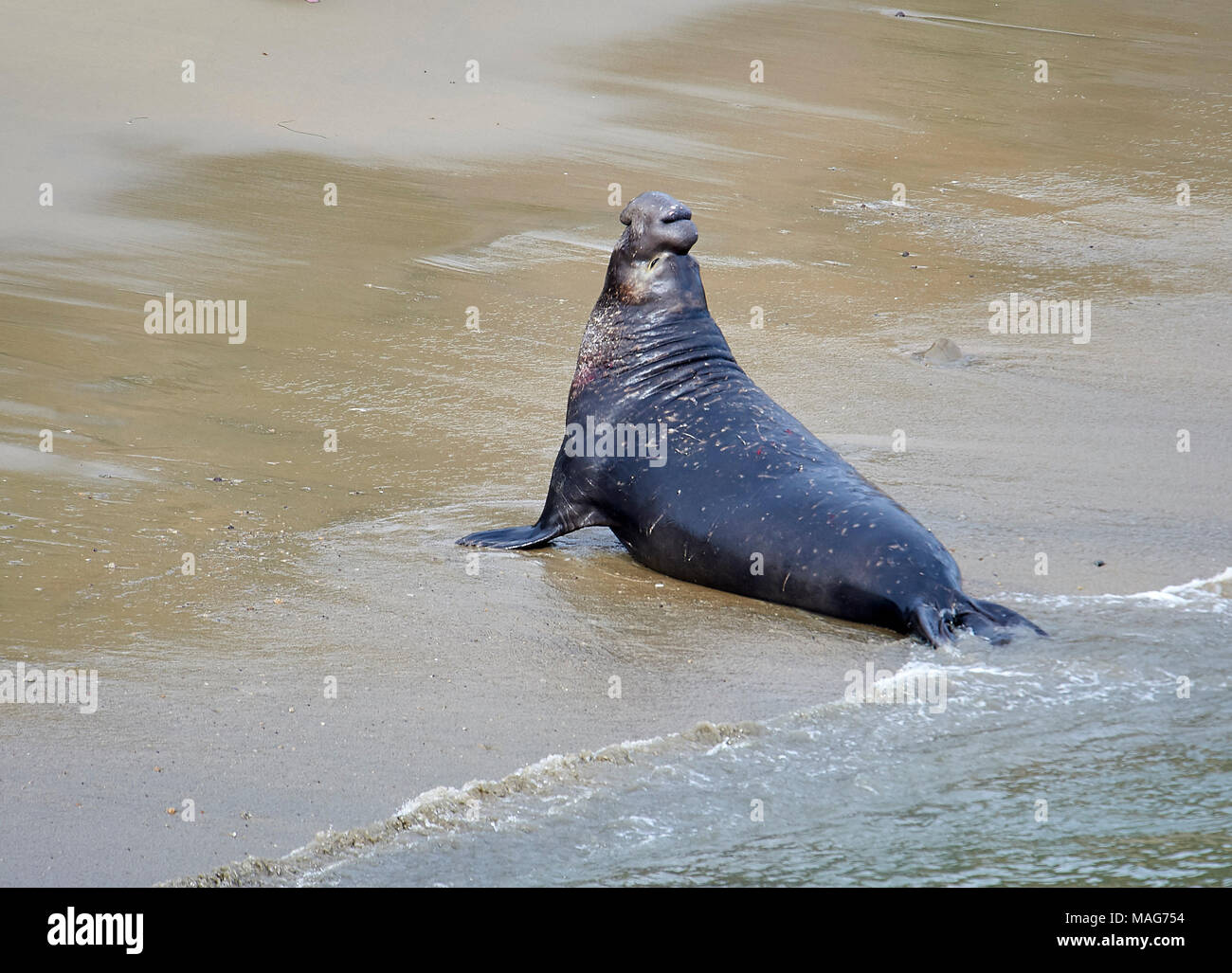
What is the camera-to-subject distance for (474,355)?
7.80m

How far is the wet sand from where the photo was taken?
433 centimetres

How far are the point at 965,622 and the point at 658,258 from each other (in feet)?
7.04

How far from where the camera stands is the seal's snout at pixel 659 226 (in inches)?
240

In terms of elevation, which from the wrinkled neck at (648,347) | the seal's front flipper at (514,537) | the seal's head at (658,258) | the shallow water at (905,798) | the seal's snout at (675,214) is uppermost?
the seal's snout at (675,214)

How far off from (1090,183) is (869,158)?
1702 mm

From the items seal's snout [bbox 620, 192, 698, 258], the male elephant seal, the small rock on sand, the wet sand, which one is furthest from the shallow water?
the small rock on sand

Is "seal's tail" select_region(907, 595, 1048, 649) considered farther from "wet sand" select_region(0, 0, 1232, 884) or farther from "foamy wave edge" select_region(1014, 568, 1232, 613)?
"foamy wave edge" select_region(1014, 568, 1232, 613)

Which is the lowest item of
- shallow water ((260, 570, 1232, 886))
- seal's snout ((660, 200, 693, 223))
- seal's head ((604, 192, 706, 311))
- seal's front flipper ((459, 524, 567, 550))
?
shallow water ((260, 570, 1232, 886))

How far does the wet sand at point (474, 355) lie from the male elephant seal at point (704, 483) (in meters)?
0.14

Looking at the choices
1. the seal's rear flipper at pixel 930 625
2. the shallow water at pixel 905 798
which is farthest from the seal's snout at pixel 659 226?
the shallow water at pixel 905 798

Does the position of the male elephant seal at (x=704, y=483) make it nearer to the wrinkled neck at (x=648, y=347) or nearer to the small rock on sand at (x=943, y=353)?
the wrinkled neck at (x=648, y=347)

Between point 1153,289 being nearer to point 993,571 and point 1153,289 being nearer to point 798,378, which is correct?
point 798,378

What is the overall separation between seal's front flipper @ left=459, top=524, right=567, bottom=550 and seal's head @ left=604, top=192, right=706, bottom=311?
1144mm
